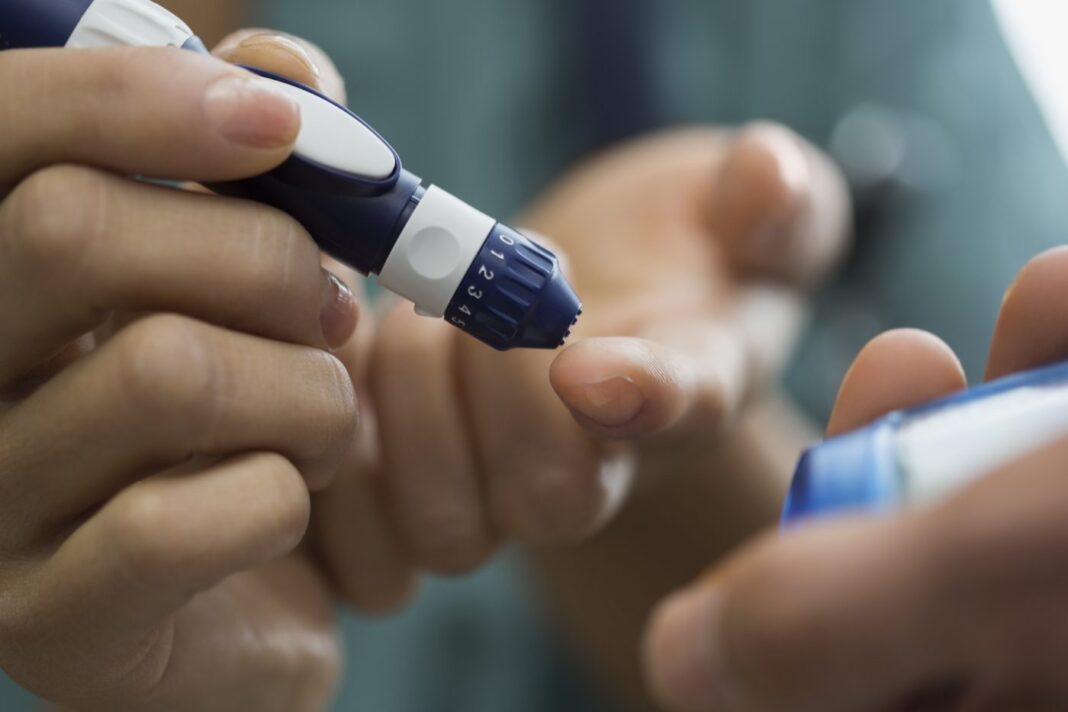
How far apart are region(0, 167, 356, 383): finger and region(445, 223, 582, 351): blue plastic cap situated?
40 millimetres

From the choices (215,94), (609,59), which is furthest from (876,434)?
(609,59)

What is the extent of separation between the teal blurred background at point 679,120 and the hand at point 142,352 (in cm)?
44

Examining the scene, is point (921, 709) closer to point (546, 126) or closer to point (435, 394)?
point (435, 394)

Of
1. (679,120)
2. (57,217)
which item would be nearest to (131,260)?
(57,217)

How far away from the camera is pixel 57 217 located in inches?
9.0

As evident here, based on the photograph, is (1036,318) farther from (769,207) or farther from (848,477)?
(769,207)

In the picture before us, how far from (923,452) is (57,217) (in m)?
0.19

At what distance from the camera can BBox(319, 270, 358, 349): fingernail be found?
271 millimetres

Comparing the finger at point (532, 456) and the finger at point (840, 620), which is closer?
the finger at point (840, 620)

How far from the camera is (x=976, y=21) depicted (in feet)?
2.43

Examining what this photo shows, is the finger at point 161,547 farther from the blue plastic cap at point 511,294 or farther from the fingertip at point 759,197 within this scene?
the fingertip at point 759,197

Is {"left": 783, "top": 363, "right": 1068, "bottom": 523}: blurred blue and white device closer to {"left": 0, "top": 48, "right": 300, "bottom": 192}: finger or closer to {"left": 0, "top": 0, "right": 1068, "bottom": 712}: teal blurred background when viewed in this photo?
{"left": 0, "top": 48, "right": 300, "bottom": 192}: finger

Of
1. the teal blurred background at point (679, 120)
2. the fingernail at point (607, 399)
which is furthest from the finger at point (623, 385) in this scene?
the teal blurred background at point (679, 120)

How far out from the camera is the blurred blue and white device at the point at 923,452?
19 cm
